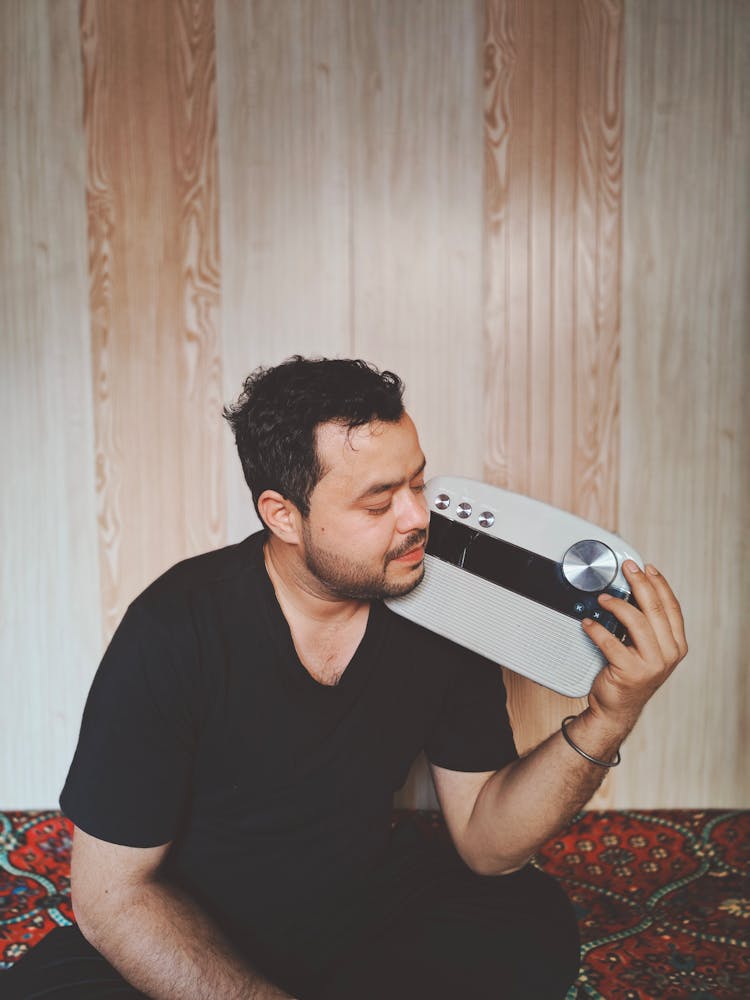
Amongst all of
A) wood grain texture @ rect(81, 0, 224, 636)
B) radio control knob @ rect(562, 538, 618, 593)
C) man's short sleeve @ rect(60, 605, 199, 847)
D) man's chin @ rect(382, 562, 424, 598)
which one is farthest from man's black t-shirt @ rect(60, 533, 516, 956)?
wood grain texture @ rect(81, 0, 224, 636)

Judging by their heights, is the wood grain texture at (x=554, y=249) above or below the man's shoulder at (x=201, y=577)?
above

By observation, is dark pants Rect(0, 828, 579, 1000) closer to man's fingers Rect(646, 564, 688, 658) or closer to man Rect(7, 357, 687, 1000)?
man Rect(7, 357, 687, 1000)

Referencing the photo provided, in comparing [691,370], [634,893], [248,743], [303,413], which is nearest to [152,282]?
[303,413]

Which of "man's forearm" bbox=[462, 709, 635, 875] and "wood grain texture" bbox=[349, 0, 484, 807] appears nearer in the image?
"man's forearm" bbox=[462, 709, 635, 875]

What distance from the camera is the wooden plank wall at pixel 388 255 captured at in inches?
60.0

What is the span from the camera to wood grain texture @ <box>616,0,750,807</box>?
153 cm

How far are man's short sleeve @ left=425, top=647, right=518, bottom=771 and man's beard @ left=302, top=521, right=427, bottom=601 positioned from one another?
0.21 meters

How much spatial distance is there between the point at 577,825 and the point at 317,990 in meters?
0.76

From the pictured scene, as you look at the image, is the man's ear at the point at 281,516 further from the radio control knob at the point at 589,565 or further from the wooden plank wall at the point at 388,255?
the wooden plank wall at the point at 388,255

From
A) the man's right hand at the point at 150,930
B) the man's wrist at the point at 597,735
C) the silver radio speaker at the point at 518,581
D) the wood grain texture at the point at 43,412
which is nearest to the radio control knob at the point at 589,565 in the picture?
the silver radio speaker at the point at 518,581

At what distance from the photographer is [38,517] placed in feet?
5.34

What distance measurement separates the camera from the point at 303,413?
3.34ft

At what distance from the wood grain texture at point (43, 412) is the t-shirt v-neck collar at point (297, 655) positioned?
691mm

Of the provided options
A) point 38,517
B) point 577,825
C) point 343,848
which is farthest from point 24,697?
point 577,825
